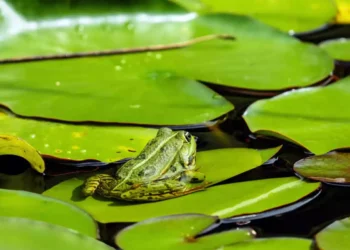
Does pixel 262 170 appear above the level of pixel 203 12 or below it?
below

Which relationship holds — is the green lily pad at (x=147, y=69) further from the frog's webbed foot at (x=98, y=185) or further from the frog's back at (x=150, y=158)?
the frog's webbed foot at (x=98, y=185)

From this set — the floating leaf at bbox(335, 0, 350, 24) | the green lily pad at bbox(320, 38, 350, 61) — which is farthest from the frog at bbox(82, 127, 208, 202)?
the floating leaf at bbox(335, 0, 350, 24)

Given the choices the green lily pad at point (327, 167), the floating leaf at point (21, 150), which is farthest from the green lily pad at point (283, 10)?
the floating leaf at point (21, 150)

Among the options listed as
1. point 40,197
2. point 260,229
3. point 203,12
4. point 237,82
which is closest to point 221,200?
point 260,229

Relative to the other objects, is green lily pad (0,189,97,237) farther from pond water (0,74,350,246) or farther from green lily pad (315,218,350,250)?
green lily pad (315,218,350,250)

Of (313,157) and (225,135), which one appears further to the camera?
(225,135)

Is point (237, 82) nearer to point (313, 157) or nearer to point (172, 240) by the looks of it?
point (313, 157)
